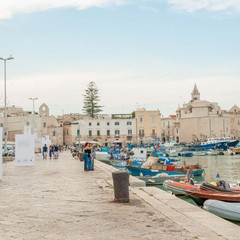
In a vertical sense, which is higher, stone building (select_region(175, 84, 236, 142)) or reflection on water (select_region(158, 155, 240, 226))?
stone building (select_region(175, 84, 236, 142))

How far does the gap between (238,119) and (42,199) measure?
144m

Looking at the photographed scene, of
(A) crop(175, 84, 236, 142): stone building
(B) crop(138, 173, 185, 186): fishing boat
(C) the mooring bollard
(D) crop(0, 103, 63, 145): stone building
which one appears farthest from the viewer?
(A) crop(175, 84, 236, 142): stone building

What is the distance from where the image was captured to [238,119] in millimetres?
149250

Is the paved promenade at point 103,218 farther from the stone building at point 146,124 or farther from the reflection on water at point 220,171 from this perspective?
the stone building at point 146,124

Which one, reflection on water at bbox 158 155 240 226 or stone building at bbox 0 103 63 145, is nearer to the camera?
reflection on water at bbox 158 155 240 226

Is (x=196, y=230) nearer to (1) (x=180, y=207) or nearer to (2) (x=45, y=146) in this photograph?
(1) (x=180, y=207)

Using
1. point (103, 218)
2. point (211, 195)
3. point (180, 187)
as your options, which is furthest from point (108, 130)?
point (103, 218)

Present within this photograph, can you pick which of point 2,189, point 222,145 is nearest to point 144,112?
point 222,145

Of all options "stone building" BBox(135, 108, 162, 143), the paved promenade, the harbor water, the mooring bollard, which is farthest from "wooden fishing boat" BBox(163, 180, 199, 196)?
"stone building" BBox(135, 108, 162, 143)

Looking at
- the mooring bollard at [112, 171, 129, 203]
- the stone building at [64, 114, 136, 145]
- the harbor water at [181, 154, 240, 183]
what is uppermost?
the stone building at [64, 114, 136, 145]

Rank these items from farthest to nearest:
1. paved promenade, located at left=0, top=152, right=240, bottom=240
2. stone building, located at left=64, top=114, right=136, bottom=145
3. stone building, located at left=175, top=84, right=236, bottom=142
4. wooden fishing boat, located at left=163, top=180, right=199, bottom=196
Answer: stone building, located at left=175, top=84, right=236, bottom=142, stone building, located at left=64, top=114, right=136, bottom=145, wooden fishing boat, located at left=163, top=180, right=199, bottom=196, paved promenade, located at left=0, top=152, right=240, bottom=240

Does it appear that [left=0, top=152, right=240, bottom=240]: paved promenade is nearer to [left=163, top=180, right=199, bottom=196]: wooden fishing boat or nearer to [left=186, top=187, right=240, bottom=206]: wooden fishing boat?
[left=186, top=187, right=240, bottom=206]: wooden fishing boat

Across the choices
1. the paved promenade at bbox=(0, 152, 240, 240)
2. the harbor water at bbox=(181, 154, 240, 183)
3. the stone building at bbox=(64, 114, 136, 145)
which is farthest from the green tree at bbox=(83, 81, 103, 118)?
the paved promenade at bbox=(0, 152, 240, 240)

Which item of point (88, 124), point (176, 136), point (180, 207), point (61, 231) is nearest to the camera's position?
point (61, 231)
